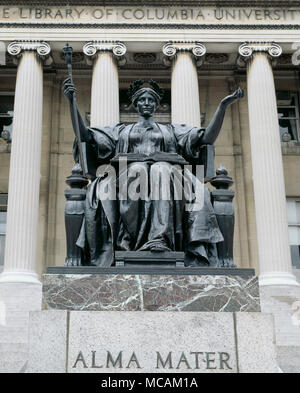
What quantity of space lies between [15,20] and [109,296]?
21157mm

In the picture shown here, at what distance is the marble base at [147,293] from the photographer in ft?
19.7

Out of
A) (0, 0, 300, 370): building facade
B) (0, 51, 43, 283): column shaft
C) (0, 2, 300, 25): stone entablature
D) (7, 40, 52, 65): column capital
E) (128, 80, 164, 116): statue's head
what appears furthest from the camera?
(0, 2, 300, 25): stone entablature

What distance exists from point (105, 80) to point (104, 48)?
1504mm

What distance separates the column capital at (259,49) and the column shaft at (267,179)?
19 centimetres

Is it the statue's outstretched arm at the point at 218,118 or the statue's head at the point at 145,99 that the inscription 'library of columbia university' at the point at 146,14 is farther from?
the statue's outstretched arm at the point at 218,118

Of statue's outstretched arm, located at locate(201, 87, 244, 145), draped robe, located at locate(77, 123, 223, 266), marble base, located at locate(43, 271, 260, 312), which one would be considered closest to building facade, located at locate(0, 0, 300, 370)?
statue's outstretched arm, located at locate(201, 87, 244, 145)

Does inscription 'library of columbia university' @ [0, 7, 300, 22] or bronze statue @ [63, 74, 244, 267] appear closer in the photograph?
bronze statue @ [63, 74, 244, 267]

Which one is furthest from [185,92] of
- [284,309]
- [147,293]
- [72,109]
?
[147,293]

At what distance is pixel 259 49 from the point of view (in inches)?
996

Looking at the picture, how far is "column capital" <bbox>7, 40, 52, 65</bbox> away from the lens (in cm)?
2484

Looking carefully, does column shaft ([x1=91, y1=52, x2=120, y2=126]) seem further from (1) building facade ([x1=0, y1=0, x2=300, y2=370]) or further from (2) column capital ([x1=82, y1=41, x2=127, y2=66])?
(2) column capital ([x1=82, y1=41, x2=127, y2=66])

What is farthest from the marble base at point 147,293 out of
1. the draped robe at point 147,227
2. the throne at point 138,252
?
the draped robe at point 147,227

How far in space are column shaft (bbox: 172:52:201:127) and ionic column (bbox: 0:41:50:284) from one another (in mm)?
4918

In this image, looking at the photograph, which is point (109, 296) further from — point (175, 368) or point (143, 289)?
point (175, 368)
